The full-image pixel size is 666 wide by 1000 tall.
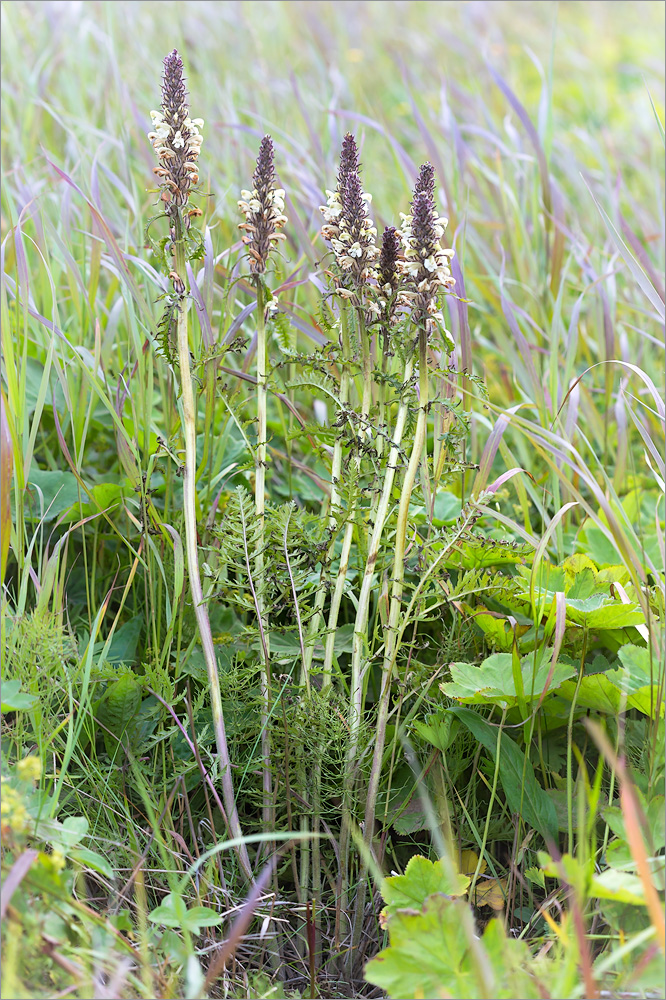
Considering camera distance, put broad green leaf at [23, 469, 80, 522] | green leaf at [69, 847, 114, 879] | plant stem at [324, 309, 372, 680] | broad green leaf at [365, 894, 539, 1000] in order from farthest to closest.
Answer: broad green leaf at [23, 469, 80, 522] → plant stem at [324, 309, 372, 680] → green leaf at [69, 847, 114, 879] → broad green leaf at [365, 894, 539, 1000]

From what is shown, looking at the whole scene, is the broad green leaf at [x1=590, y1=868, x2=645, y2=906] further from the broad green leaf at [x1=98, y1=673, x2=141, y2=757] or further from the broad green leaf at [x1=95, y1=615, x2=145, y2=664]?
the broad green leaf at [x1=95, y1=615, x2=145, y2=664]

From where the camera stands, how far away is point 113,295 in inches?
82.2

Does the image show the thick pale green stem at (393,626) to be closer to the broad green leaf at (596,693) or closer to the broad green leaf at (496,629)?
the broad green leaf at (496,629)

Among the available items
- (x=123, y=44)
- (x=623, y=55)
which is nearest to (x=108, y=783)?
(x=123, y=44)

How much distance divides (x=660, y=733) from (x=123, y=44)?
156 inches

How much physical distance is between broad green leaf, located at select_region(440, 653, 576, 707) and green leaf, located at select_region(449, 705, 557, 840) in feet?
0.19

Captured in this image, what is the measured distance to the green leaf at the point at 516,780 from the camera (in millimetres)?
1358

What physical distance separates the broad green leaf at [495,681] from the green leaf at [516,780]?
2.3 inches

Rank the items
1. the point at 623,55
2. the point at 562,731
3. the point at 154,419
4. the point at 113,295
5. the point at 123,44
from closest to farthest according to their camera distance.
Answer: the point at 562,731
the point at 154,419
the point at 113,295
the point at 123,44
the point at 623,55

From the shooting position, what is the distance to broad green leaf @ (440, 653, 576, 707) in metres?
1.34

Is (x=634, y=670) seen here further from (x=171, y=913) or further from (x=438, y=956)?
(x=171, y=913)

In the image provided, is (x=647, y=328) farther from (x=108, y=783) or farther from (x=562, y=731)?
(x=108, y=783)

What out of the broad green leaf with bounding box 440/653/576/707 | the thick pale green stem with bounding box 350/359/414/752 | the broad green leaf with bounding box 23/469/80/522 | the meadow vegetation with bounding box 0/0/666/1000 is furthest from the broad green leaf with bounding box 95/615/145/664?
the broad green leaf with bounding box 440/653/576/707

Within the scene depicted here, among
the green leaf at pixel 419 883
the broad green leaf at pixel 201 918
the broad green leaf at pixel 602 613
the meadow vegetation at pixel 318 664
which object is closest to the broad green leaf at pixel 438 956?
the meadow vegetation at pixel 318 664
